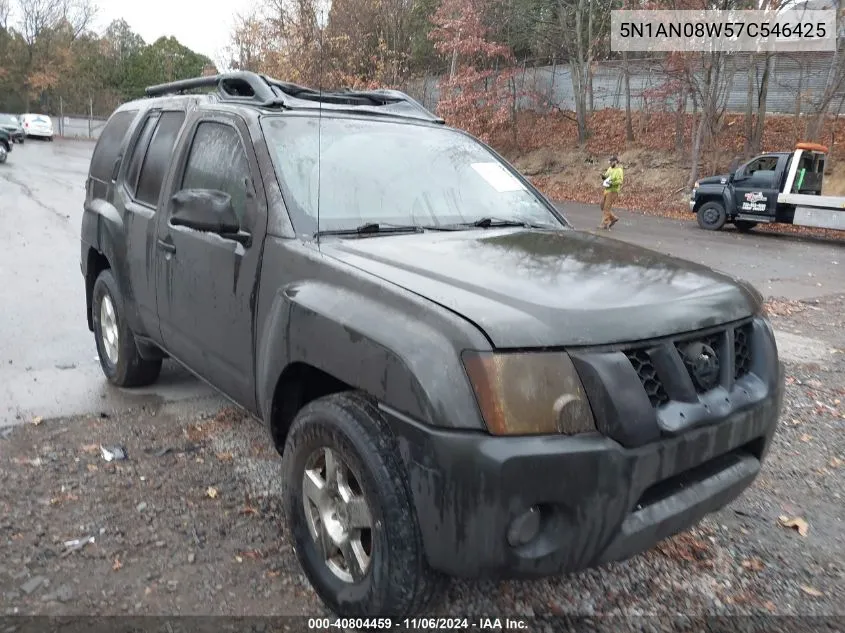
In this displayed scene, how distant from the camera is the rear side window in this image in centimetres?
506

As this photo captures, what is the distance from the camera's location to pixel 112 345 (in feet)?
16.7

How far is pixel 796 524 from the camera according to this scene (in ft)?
11.4

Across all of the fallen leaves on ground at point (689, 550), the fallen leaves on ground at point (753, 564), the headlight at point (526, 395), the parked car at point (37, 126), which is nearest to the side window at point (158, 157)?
the headlight at point (526, 395)

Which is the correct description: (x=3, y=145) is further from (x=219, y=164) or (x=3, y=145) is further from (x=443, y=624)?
(x=443, y=624)

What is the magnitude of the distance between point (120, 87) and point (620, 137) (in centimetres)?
4754

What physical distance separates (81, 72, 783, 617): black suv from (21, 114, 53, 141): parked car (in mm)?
47872

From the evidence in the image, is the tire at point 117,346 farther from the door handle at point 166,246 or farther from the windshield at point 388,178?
the windshield at point 388,178

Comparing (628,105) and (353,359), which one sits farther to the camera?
(628,105)

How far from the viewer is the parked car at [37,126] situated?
146 feet

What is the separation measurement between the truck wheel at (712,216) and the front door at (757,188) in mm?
476

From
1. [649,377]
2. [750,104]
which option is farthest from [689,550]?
[750,104]

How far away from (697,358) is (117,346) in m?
Answer: 3.95

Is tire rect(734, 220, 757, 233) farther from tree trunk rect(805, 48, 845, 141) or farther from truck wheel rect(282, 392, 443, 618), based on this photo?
truck wheel rect(282, 392, 443, 618)

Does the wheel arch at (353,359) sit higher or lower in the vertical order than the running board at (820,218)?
higher
